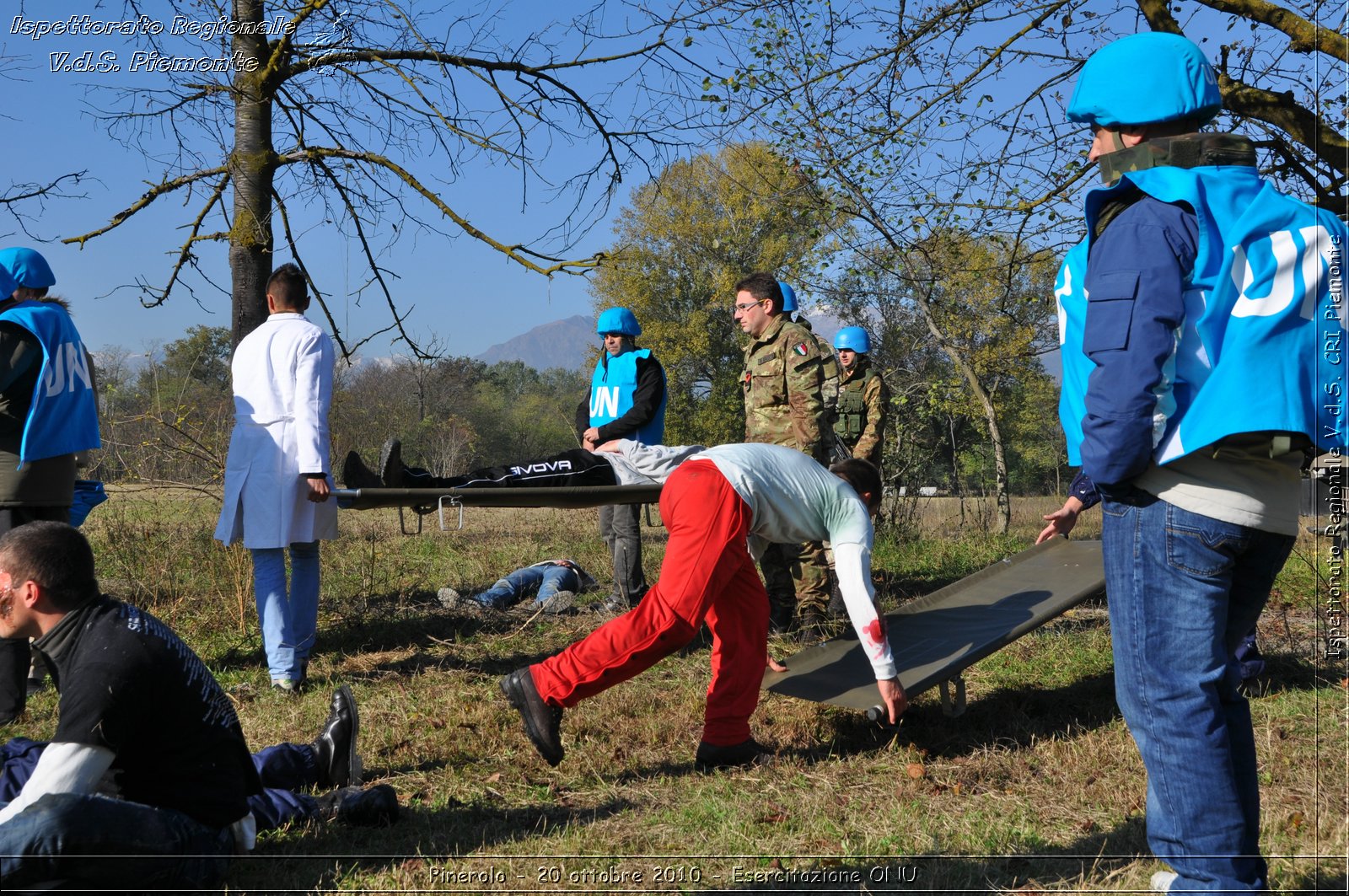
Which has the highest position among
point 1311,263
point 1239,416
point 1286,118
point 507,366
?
point 507,366

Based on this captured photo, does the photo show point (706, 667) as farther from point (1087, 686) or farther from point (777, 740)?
point (1087, 686)

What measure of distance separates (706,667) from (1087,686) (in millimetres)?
1873

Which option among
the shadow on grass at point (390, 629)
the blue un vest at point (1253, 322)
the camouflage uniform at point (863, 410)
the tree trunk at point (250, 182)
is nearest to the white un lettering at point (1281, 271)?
the blue un vest at point (1253, 322)

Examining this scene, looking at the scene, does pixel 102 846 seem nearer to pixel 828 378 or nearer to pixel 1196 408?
pixel 1196 408

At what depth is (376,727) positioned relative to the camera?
4.32 meters

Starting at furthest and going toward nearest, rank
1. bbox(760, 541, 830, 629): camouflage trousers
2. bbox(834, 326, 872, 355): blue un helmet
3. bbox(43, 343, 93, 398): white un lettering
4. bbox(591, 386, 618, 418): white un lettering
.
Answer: bbox(834, 326, 872, 355): blue un helmet, bbox(591, 386, 618, 418): white un lettering, bbox(760, 541, 830, 629): camouflage trousers, bbox(43, 343, 93, 398): white un lettering

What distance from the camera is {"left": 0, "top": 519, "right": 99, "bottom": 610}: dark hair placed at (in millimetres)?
2625

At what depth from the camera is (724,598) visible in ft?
13.2

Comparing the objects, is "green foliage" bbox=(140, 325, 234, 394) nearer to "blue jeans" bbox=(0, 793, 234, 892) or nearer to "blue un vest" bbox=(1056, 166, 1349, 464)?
"blue jeans" bbox=(0, 793, 234, 892)

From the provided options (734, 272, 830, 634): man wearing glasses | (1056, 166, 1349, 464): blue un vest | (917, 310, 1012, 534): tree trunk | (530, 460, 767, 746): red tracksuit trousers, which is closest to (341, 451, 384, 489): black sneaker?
(530, 460, 767, 746): red tracksuit trousers

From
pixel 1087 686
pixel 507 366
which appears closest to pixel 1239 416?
pixel 1087 686

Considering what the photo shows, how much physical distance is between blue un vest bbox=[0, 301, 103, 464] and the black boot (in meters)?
2.03

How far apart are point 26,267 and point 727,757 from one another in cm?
381

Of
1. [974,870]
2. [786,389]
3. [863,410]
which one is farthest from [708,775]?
[863,410]
